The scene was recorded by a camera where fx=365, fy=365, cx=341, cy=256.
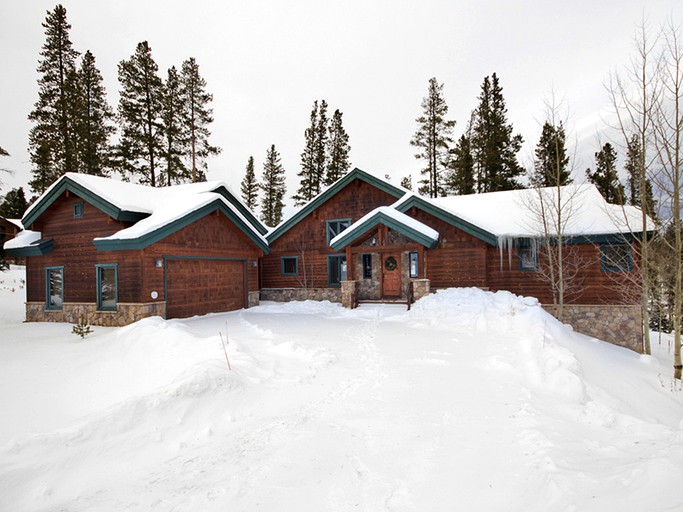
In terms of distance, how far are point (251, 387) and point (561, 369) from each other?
496cm

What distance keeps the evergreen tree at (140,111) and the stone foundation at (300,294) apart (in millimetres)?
12785

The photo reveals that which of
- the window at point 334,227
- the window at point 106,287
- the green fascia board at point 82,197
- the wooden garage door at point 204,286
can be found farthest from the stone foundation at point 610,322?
the window at point 106,287

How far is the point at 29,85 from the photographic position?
24.8 metres

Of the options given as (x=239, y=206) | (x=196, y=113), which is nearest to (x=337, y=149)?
(x=196, y=113)

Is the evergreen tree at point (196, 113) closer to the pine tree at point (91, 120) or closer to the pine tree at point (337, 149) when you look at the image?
the pine tree at point (91, 120)

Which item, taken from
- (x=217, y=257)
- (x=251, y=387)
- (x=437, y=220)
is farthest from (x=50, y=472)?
(x=437, y=220)

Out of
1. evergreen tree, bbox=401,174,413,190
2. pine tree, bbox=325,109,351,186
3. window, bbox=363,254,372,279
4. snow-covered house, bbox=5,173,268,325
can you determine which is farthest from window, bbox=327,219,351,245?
evergreen tree, bbox=401,174,413,190

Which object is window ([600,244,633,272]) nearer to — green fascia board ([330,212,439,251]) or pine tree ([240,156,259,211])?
green fascia board ([330,212,439,251])

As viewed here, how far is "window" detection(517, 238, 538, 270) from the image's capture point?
14.6m

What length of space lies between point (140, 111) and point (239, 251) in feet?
52.1

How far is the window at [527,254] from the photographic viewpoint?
47.9 ft

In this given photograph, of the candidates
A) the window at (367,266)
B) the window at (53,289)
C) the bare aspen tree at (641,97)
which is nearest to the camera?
the bare aspen tree at (641,97)

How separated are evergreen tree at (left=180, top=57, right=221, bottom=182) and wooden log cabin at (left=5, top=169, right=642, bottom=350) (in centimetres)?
1181

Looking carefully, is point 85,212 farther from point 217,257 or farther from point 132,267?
point 217,257
